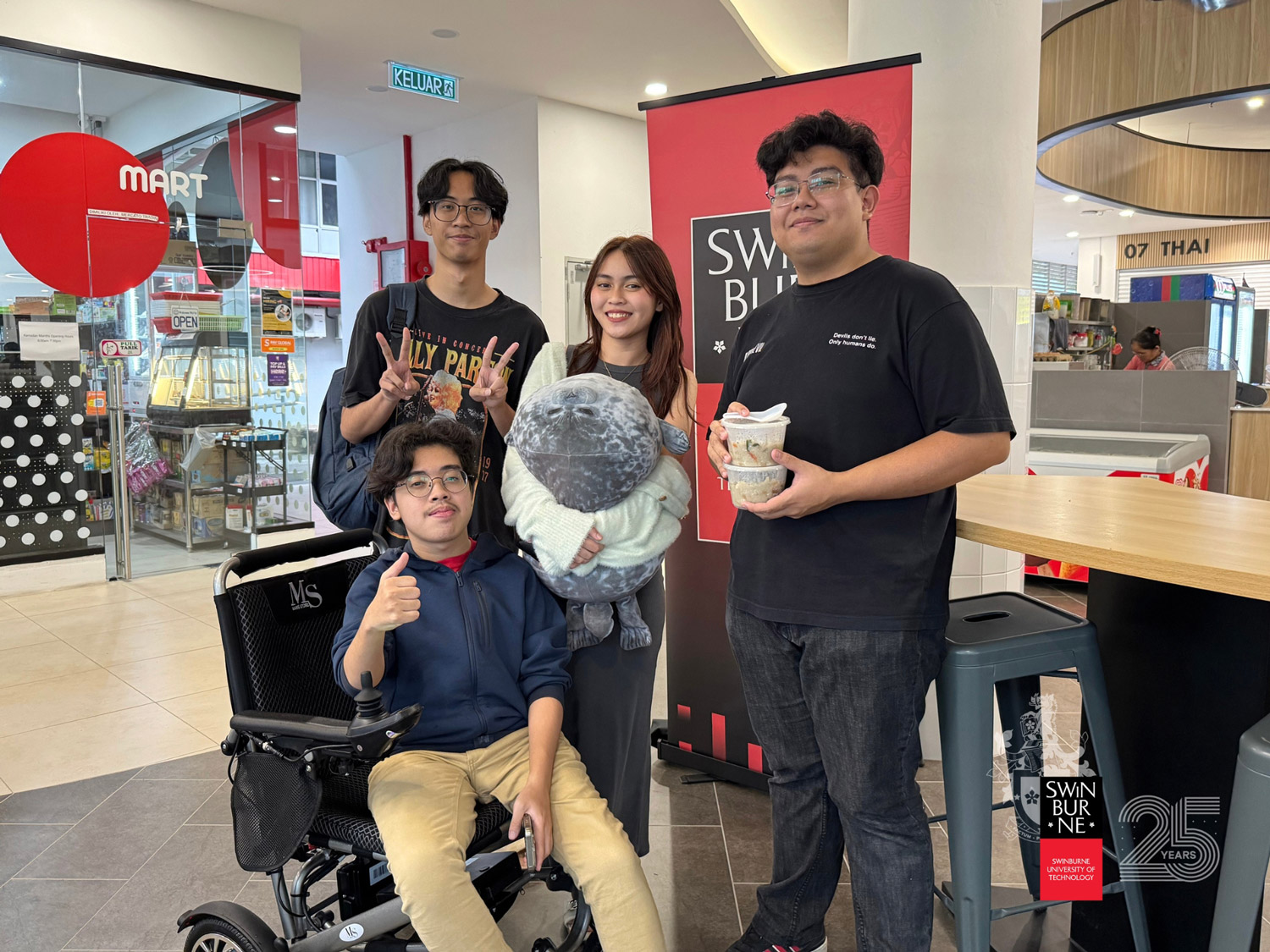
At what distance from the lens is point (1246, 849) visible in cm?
131

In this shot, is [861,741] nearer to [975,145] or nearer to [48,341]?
[975,145]

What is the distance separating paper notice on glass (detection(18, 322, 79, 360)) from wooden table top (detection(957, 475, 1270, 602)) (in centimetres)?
548

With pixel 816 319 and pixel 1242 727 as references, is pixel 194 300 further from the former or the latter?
pixel 1242 727

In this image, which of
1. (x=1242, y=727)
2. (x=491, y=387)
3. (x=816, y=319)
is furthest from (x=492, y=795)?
(x=1242, y=727)

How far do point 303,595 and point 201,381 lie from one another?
493cm

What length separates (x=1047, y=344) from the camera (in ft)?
26.7

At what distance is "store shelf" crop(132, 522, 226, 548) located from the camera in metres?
6.03

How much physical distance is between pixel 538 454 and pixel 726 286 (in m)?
1.13

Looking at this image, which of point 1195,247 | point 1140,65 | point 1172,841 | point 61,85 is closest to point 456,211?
point 1172,841

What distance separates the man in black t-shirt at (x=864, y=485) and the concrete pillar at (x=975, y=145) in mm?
1543

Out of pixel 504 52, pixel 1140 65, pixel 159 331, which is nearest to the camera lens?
pixel 1140 65

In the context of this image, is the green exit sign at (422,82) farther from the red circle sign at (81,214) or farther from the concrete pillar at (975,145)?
the concrete pillar at (975,145)

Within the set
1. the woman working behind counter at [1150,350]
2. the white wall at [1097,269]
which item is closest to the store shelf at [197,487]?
the woman working behind counter at [1150,350]

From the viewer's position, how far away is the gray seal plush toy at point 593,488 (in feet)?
5.69
